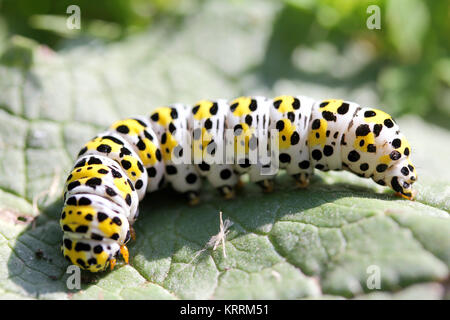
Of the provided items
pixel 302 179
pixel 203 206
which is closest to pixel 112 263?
pixel 203 206

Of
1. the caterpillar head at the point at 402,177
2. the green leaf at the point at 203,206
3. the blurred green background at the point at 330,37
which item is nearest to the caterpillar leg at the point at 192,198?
the green leaf at the point at 203,206

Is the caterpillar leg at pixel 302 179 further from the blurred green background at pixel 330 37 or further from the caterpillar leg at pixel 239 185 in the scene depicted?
the blurred green background at pixel 330 37

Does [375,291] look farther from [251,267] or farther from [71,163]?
[71,163]

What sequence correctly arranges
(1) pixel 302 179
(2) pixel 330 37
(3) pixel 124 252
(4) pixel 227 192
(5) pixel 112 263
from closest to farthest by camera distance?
1. (5) pixel 112 263
2. (3) pixel 124 252
3. (1) pixel 302 179
4. (4) pixel 227 192
5. (2) pixel 330 37

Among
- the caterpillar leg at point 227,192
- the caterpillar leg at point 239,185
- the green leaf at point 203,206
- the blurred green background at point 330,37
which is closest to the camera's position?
the green leaf at point 203,206

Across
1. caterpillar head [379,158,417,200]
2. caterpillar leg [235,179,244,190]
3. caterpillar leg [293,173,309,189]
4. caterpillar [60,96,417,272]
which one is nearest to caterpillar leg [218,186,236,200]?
caterpillar [60,96,417,272]

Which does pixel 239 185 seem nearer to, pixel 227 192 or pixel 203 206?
pixel 227 192
